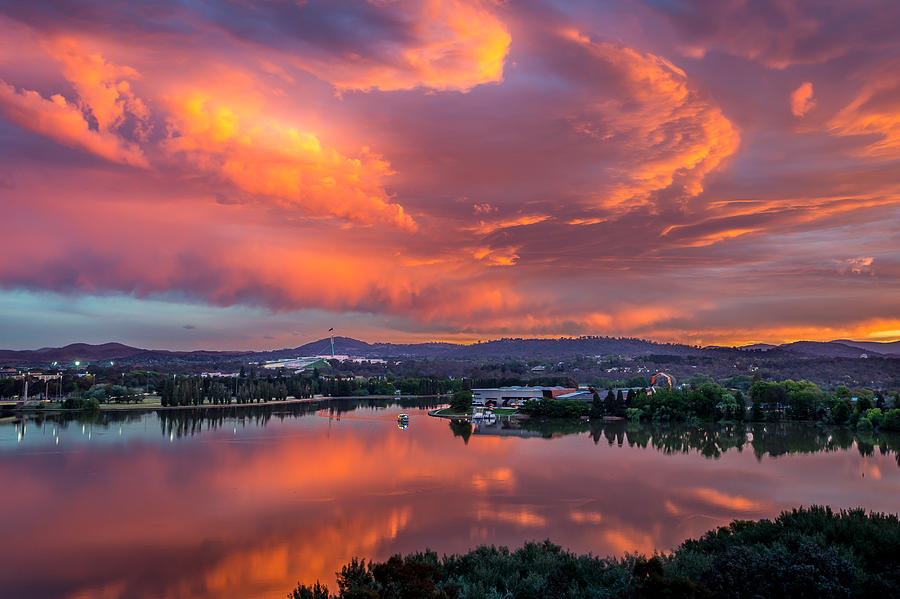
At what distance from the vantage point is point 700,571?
35.8 feet

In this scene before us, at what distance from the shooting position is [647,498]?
72.9 ft

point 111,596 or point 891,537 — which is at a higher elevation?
point 891,537

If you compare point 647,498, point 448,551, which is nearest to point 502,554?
point 448,551

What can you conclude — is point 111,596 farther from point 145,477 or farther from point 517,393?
point 517,393

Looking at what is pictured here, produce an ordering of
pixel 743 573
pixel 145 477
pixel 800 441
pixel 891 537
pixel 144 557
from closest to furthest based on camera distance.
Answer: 1. pixel 743 573
2. pixel 891 537
3. pixel 144 557
4. pixel 145 477
5. pixel 800 441

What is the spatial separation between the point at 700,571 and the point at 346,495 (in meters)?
14.3

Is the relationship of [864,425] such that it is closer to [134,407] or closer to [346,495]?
[346,495]

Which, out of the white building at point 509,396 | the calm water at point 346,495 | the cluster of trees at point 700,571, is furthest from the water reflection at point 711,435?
the cluster of trees at point 700,571

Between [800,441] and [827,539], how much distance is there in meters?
29.5

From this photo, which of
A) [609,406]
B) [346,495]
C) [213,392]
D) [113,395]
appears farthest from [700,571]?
[113,395]

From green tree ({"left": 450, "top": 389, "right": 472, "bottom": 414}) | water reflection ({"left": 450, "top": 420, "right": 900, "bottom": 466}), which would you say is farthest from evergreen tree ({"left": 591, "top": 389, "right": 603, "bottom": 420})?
green tree ({"left": 450, "top": 389, "right": 472, "bottom": 414})

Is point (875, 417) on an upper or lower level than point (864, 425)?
upper

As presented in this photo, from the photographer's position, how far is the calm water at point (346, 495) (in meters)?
15.2

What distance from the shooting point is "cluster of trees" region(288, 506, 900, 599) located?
353 inches
